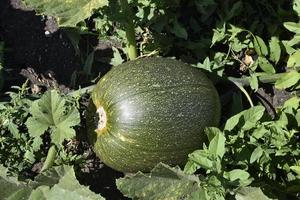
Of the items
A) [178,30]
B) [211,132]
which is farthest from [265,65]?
[211,132]

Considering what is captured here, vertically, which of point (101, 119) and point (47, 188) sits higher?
point (101, 119)

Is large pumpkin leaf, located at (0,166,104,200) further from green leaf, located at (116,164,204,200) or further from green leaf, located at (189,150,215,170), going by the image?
green leaf, located at (189,150,215,170)

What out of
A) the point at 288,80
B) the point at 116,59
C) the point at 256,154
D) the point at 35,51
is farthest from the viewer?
the point at 35,51

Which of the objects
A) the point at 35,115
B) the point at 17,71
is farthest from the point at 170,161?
the point at 17,71

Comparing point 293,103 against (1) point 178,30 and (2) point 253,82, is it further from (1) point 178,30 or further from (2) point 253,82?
(1) point 178,30

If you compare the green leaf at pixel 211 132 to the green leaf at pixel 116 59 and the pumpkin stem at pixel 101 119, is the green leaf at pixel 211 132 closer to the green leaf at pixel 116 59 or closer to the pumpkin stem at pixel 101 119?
the pumpkin stem at pixel 101 119

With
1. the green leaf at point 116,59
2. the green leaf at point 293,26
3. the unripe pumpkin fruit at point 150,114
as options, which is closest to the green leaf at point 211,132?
the unripe pumpkin fruit at point 150,114

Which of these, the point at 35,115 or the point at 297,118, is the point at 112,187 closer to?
the point at 35,115

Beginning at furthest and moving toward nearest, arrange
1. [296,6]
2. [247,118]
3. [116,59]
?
1. [116,59]
2. [296,6]
3. [247,118]
